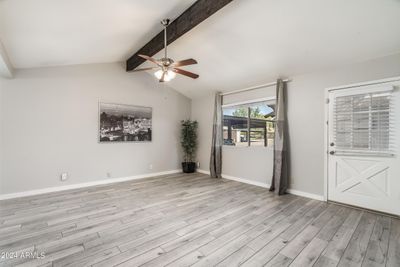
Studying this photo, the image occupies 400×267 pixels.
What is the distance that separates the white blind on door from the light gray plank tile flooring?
1.10m

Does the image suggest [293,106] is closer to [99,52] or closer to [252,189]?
[252,189]

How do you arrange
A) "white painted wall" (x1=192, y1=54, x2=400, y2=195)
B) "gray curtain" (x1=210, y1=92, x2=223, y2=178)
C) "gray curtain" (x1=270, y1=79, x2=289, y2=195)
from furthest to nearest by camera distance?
1. "gray curtain" (x1=210, y1=92, x2=223, y2=178)
2. "gray curtain" (x1=270, y1=79, x2=289, y2=195)
3. "white painted wall" (x1=192, y1=54, x2=400, y2=195)

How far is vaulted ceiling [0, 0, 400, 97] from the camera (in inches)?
92.5

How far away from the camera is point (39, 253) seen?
6.39 feet

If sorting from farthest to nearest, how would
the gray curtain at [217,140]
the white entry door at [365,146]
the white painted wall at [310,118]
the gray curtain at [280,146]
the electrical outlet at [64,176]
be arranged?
the gray curtain at [217,140] → the electrical outlet at [64,176] → the gray curtain at [280,146] → the white painted wall at [310,118] → the white entry door at [365,146]

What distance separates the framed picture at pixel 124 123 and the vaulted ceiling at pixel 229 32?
1.26m

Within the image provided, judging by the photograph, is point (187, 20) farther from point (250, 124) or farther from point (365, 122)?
point (365, 122)

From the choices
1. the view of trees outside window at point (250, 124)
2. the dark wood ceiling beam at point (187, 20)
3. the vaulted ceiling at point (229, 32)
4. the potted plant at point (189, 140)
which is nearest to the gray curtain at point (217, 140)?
the view of trees outside window at point (250, 124)

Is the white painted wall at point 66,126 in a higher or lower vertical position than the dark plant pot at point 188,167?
higher

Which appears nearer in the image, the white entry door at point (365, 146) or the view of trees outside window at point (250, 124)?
the white entry door at point (365, 146)

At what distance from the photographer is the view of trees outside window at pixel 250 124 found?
4.59 metres

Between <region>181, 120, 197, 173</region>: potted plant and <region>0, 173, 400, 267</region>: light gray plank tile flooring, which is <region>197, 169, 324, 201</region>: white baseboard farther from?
<region>181, 120, 197, 173</region>: potted plant

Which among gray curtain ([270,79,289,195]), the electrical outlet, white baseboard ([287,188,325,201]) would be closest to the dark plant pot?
gray curtain ([270,79,289,195])

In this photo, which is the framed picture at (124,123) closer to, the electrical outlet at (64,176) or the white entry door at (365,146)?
the electrical outlet at (64,176)
